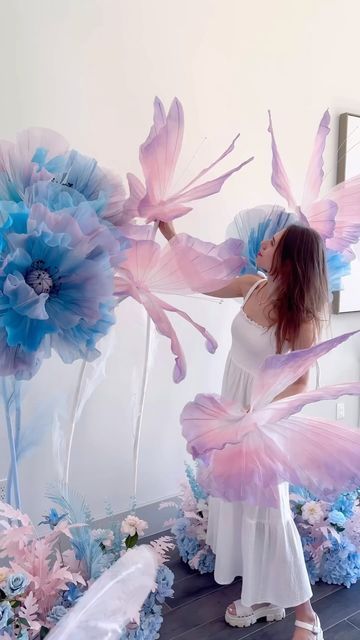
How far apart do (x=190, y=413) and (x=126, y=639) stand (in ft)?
3.44

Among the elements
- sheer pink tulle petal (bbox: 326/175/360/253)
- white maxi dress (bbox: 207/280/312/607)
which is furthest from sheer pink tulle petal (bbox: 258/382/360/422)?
white maxi dress (bbox: 207/280/312/607)

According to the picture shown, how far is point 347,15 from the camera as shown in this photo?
192 cm

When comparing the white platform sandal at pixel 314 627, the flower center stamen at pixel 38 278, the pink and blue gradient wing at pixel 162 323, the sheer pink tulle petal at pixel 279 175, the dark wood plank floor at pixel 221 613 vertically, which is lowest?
the dark wood plank floor at pixel 221 613

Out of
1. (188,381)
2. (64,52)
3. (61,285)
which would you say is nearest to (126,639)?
(188,381)

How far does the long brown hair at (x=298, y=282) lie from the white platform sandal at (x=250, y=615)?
2.77 ft

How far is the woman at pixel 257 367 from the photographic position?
1.07 metres

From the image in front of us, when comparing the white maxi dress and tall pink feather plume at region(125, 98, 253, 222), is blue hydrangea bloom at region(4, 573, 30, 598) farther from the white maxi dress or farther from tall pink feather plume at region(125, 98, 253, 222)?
tall pink feather plume at region(125, 98, 253, 222)

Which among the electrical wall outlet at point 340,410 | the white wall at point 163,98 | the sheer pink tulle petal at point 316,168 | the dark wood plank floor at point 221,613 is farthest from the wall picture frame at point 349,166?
the dark wood plank floor at point 221,613

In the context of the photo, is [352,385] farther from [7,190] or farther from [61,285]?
[7,190]

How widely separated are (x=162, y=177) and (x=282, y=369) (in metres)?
0.39

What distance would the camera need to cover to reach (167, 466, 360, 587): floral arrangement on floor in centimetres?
155

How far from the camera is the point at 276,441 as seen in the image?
1.37 ft

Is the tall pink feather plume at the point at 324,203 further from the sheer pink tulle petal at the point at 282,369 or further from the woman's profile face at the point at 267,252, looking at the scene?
the sheer pink tulle petal at the point at 282,369

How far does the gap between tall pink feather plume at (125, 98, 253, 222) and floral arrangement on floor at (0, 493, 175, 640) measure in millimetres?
614
